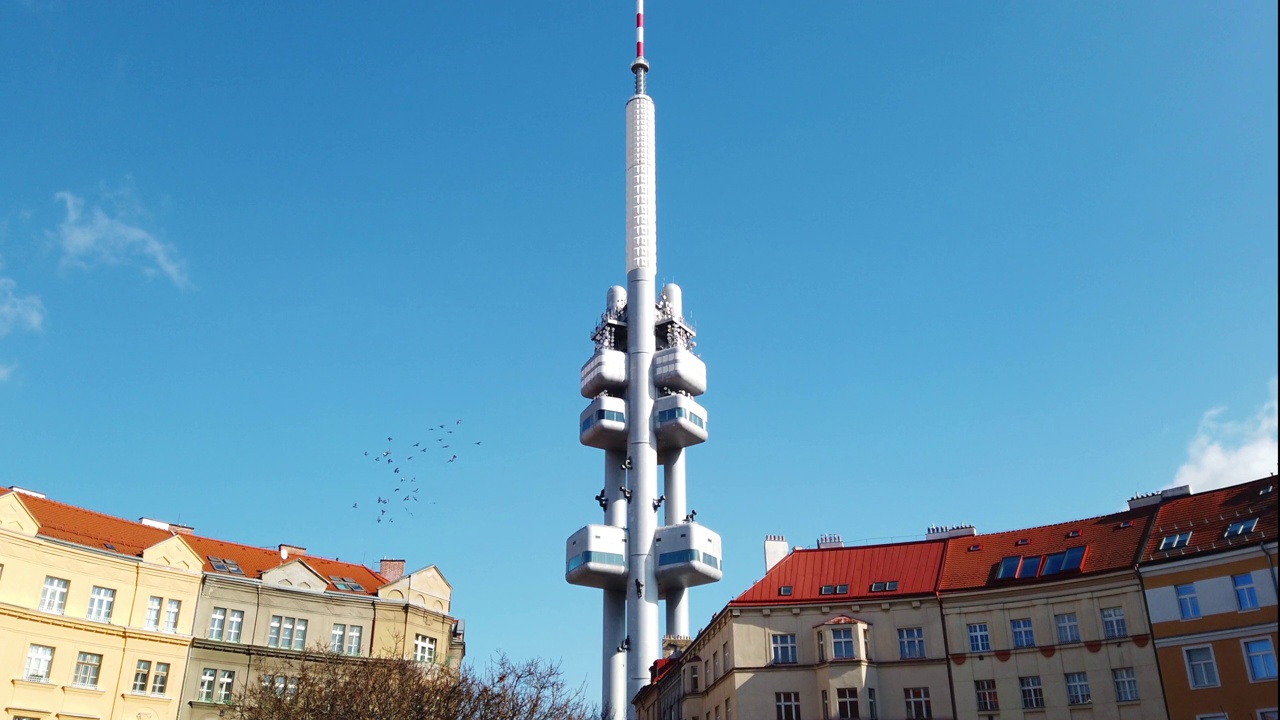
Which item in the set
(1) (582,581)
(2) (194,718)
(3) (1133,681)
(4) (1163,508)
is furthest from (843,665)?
(1) (582,581)

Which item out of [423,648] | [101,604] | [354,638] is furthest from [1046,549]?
[101,604]

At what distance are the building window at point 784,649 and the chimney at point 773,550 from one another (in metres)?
19.5

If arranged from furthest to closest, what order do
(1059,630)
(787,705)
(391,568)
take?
1. (391,568)
2. (787,705)
3. (1059,630)

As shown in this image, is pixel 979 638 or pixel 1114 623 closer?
pixel 1114 623

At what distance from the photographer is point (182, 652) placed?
201 feet

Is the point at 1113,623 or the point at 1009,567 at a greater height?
the point at 1009,567

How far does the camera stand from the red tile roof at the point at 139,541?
197ft

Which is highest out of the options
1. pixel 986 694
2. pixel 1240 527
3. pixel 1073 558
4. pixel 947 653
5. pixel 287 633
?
pixel 1073 558

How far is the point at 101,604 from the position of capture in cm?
5875

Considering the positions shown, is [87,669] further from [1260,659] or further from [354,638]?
[1260,659]

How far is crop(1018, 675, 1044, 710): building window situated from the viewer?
51.8 meters

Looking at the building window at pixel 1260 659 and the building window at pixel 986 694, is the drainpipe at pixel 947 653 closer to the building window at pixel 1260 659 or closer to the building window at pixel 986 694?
the building window at pixel 986 694

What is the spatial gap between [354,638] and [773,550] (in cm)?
2944

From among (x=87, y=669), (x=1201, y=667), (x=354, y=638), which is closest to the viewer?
(x=1201, y=667)
